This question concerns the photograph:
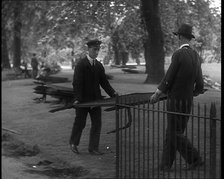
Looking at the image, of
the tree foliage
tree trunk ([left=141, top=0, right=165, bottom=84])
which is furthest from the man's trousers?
tree trunk ([left=141, top=0, right=165, bottom=84])

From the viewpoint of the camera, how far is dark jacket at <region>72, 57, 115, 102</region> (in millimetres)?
7449

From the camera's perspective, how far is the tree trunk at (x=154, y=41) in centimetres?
1739

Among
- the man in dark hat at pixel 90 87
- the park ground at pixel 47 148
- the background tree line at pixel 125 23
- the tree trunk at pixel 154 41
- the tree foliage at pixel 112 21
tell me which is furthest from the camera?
the tree foliage at pixel 112 21

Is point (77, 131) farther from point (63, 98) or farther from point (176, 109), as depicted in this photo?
point (63, 98)

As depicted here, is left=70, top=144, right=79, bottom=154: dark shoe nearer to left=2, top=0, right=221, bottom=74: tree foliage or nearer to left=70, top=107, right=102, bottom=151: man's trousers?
left=70, top=107, right=102, bottom=151: man's trousers

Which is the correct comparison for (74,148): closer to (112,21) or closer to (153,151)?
→ (153,151)

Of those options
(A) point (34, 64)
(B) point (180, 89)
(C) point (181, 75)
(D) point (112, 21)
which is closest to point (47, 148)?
(B) point (180, 89)

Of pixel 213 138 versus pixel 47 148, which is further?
pixel 47 148

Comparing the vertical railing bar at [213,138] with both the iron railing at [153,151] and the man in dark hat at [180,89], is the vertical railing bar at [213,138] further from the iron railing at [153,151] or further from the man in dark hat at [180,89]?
the man in dark hat at [180,89]

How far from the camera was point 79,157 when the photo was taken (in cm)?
741

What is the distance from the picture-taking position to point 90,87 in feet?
24.7

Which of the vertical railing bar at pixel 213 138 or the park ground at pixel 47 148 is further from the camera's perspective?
the park ground at pixel 47 148

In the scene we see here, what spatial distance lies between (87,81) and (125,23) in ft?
47.8

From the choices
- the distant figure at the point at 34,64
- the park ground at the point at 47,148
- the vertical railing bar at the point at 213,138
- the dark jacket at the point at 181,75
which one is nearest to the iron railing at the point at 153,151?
the vertical railing bar at the point at 213,138
